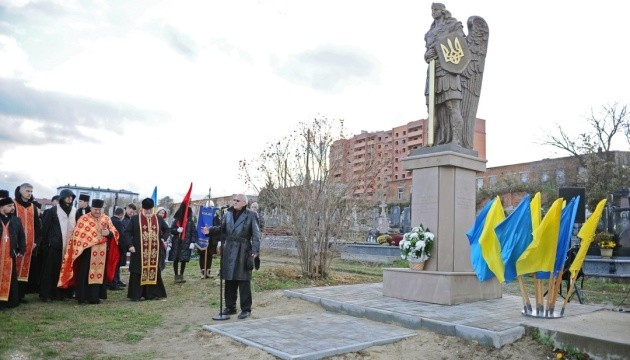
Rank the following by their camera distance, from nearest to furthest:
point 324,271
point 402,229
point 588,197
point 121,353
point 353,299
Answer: point 121,353
point 353,299
point 324,271
point 588,197
point 402,229

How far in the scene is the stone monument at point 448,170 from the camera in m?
8.55

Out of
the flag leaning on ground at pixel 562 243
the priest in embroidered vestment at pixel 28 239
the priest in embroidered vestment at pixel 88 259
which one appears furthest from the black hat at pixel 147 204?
the flag leaning on ground at pixel 562 243

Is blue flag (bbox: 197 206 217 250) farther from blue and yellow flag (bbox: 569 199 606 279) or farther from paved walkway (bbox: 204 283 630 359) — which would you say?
blue and yellow flag (bbox: 569 199 606 279)

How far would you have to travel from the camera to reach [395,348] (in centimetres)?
605

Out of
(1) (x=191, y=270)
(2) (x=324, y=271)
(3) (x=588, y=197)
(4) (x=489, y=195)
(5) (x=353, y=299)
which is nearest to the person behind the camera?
(5) (x=353, y=299)

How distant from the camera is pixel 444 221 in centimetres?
880

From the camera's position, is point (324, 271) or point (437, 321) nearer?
point (437, 321)

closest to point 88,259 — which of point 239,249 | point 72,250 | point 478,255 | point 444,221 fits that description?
point 72,250

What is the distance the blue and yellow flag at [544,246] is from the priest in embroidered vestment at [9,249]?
26.6 feet

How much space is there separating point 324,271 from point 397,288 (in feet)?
14.5

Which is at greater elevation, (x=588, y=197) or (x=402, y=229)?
(x=588, y=197)

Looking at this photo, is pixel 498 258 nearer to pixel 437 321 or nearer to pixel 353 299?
pixel 437 321

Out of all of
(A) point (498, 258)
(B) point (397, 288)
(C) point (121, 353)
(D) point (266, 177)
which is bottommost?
(C) point (121, 353)

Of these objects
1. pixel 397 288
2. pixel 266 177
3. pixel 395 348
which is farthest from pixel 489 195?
pixel 395 348
